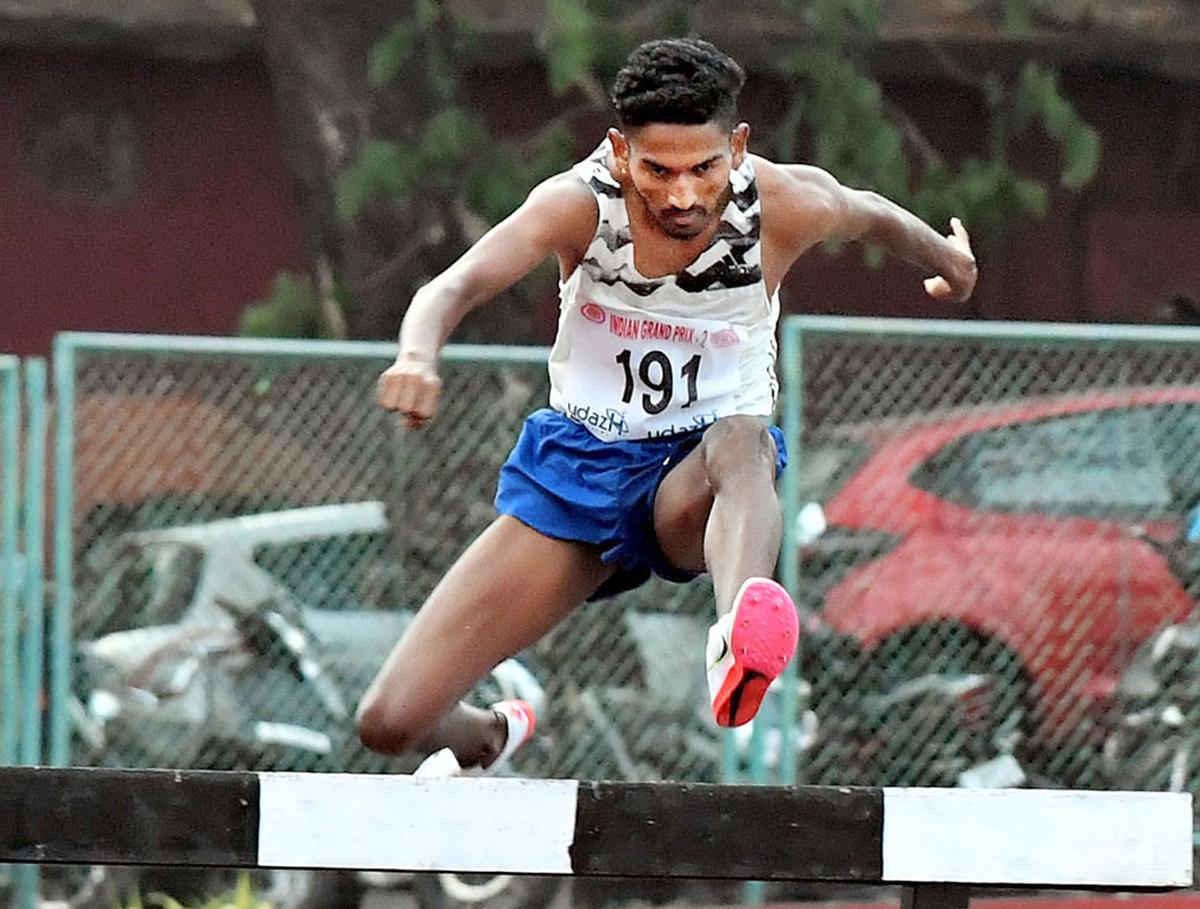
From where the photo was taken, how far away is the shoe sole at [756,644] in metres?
4.47

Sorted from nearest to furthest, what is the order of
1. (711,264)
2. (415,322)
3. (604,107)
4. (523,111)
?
(415,322)
(711,264)
(604,107)
(523,111)

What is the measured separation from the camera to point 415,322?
14.9 ft

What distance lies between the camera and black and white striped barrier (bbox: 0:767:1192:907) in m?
4.11

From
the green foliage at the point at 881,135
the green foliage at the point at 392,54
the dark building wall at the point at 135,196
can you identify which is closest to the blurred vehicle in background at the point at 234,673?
the green foliage at the point at 392,54

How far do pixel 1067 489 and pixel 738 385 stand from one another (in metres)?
2.60

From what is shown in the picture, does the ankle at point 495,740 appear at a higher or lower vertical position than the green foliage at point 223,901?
higher

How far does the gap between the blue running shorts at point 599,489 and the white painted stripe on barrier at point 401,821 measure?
1042mm

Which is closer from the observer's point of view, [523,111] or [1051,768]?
[1051,768]

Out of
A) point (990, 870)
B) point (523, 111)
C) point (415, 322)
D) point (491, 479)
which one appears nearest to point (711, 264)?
point (415, 322)

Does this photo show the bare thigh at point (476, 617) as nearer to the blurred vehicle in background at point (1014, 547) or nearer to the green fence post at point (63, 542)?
the green fence post at point (63, 542)

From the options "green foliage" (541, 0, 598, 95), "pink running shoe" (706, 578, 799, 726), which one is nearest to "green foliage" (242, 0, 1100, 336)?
"green foliage" (541, 0, 598, 95)

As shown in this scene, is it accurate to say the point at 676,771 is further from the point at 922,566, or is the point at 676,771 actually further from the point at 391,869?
the point at 391,869

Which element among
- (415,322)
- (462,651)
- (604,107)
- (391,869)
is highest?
(604,107)

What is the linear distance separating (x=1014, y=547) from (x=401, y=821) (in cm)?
371
